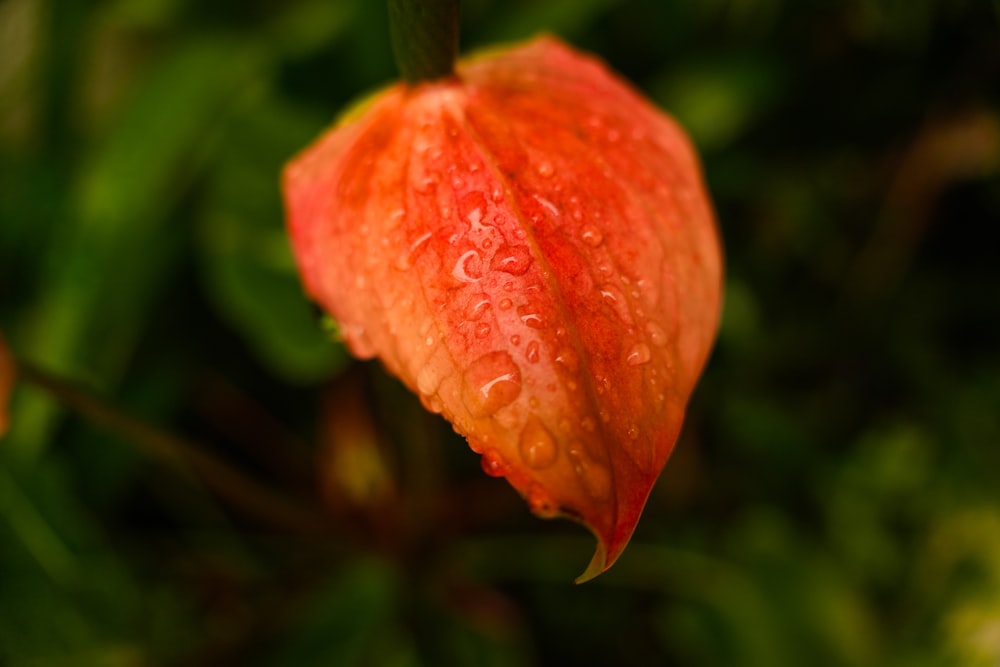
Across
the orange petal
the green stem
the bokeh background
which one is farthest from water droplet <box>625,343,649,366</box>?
the bokeh background

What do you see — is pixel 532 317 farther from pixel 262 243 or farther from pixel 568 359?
pixel 262 243

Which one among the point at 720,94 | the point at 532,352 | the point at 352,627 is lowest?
the point at 352,627

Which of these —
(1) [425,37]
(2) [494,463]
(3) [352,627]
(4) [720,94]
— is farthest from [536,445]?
(4) [720,94]

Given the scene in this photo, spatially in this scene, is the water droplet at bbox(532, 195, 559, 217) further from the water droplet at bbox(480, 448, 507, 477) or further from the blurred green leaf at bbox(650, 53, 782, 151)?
→ the blurred green leaf at bbox(650, 53, 782, 151)

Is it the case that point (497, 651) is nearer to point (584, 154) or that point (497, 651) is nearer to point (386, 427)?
point (386, 427)

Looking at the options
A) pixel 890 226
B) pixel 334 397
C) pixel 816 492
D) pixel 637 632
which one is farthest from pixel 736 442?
pixel 334 397
